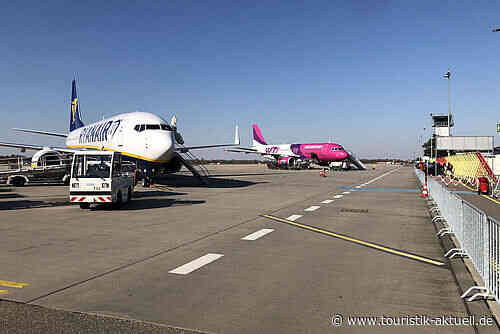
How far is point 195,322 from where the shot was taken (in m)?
4.14

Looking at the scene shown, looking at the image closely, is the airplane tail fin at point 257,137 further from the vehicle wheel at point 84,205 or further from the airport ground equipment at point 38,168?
the vehicle wheel at point 84,205

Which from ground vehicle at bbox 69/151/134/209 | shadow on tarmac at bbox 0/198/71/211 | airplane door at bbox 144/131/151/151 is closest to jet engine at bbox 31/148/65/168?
airplane door at bbox 144/131/151/151

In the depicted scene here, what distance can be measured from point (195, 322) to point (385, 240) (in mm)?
5725

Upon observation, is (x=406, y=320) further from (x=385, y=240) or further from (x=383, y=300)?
(x=385, y=240)

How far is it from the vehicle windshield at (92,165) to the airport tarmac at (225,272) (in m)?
2.66

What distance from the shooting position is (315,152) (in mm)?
60500

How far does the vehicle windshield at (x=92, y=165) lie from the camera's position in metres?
13.8

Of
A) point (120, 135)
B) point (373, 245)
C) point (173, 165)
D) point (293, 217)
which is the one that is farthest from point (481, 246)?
point (120, 135)

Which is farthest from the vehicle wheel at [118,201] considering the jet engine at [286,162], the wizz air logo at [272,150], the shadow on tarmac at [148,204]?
the wizz air logo at [272,150]

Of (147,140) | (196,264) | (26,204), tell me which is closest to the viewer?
(196,264)

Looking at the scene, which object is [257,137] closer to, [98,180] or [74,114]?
[74,114]

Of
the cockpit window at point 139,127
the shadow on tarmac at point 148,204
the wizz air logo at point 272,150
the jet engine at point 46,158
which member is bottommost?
the shadow on tarmac at point 148,204

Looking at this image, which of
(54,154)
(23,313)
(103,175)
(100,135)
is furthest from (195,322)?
(54,154)

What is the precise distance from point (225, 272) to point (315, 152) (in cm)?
5568
